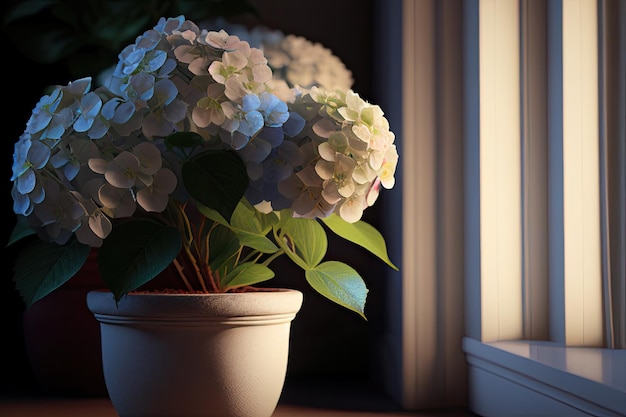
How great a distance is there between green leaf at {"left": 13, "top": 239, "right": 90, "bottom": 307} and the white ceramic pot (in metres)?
0.06

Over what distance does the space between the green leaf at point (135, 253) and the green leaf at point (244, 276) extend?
0.39 feet

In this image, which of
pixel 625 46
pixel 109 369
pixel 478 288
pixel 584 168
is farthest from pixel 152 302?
pixel 625 46

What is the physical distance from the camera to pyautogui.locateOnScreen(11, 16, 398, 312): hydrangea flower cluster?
721 mm

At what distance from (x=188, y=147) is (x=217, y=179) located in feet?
0.17

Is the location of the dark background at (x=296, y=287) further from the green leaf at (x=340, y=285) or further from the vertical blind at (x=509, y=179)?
the green leaf at (x=340, y=285)

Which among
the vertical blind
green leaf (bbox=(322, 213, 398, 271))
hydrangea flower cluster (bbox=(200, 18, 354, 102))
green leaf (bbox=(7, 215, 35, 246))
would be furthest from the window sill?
green leaf (bbox=(7, 215, 35, 246))

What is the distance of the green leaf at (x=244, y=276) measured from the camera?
2.72 ft

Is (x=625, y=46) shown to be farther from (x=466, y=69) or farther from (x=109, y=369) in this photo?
(x=109, y=369)

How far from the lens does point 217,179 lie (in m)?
0.71

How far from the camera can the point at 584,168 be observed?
0.95 meters

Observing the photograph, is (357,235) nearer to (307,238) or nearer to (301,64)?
(307,238)

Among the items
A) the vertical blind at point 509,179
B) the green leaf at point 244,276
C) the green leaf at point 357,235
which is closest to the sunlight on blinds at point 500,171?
the vertical blind at point 509,179

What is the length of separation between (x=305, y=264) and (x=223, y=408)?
181mm

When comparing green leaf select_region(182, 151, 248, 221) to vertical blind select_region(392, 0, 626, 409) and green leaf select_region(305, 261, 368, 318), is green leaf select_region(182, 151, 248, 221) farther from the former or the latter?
vertical blind select_region(392, 0, 626, 409)
